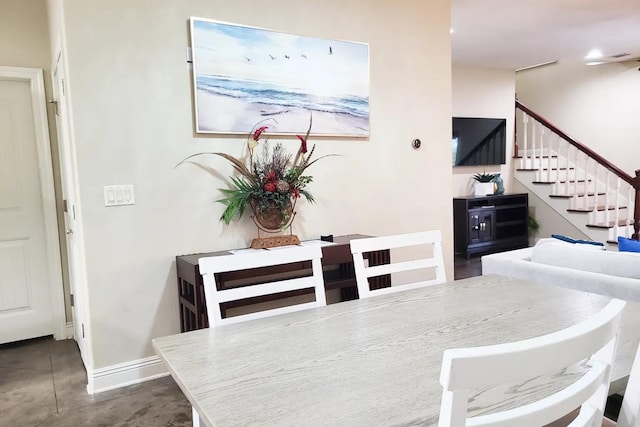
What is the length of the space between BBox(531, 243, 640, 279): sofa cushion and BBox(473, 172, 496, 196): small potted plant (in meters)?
3.84

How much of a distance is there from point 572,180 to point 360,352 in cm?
657

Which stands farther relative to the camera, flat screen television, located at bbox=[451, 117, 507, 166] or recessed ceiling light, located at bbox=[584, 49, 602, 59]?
flat screen television, located at bbox=[451, 117, 507, 166]

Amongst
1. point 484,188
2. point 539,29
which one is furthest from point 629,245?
point 484,188

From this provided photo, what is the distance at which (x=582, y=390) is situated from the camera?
2.59 feet

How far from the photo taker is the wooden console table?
2.45m

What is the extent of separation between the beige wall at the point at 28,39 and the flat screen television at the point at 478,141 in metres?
4.90

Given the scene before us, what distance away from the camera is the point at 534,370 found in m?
0.68

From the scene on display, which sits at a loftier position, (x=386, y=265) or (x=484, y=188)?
(x=484, y=188)

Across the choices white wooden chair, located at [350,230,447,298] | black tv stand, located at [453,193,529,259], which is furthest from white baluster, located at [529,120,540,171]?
white wooden chair, located at [350,230,447,298]

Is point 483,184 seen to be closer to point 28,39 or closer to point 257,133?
point 257,133

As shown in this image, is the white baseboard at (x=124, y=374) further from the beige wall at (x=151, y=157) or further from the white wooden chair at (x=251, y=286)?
the white wooden chair at (x=251, y=286)

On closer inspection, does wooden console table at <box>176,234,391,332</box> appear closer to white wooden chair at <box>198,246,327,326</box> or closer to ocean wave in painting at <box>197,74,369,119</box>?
white wooden chair at <box>198,246,327,326</box>

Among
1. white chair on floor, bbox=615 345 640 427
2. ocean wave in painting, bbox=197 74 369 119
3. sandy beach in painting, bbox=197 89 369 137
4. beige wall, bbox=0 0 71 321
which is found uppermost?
beige wall, bbox=0 0 71 321

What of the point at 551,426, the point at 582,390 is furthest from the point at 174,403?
the point at 582,390
